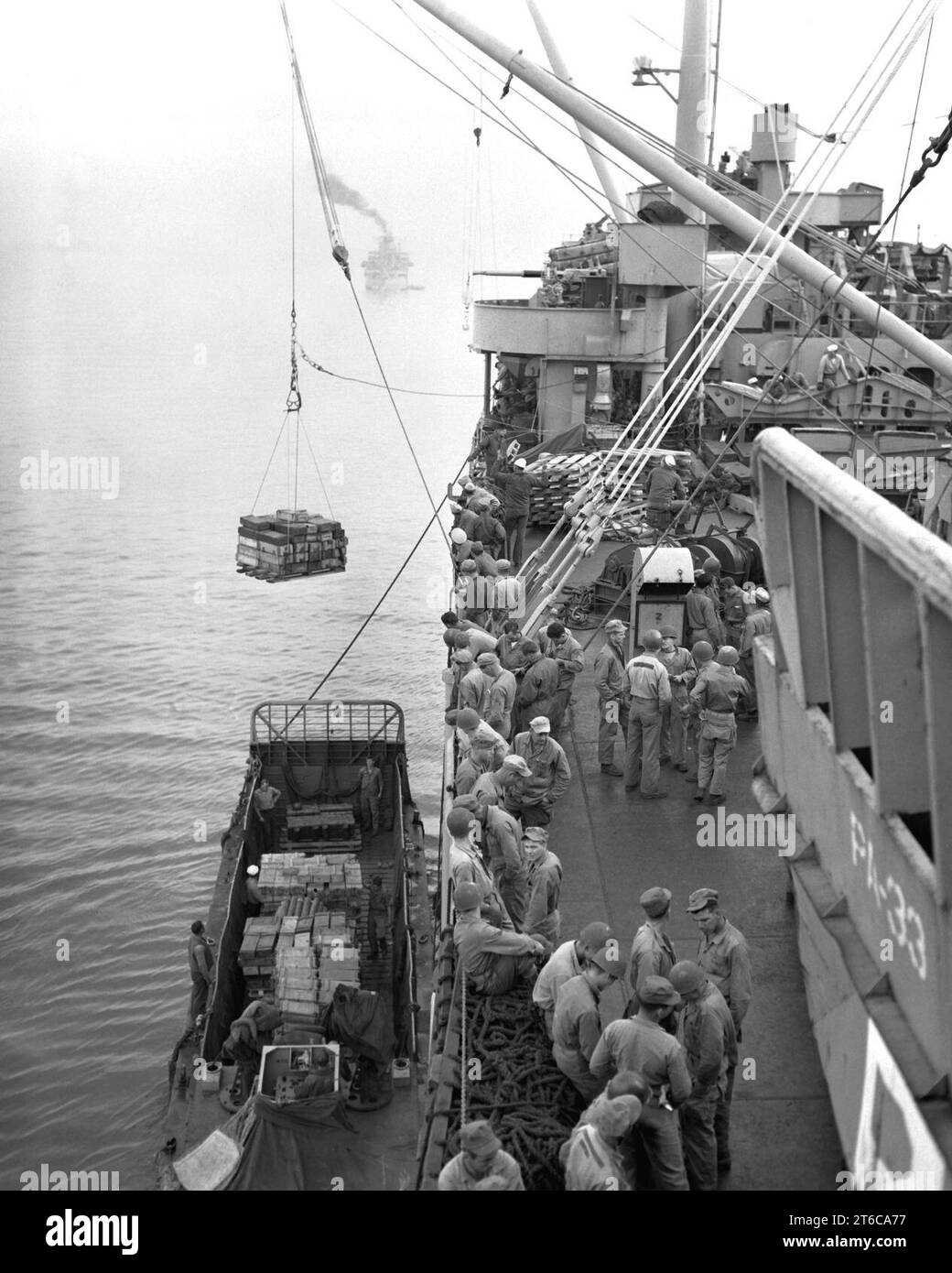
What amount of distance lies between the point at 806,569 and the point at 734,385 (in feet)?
61.1

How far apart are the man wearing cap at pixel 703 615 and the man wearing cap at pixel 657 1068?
7.35 metres

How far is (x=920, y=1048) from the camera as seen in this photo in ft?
15.0

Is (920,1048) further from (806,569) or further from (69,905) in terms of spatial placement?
(69,905)

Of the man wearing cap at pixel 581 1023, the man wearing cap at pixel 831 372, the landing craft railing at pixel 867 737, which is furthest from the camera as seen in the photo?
the man wearing cap at pixel 831 372

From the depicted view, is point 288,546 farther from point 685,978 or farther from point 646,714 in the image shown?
point 685,978

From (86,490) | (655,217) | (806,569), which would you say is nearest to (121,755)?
(655,217)

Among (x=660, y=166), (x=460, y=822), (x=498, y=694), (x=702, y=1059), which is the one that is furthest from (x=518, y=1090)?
(x=660, y=166)

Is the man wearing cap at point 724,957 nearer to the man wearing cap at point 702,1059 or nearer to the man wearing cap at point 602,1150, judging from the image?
the man wearing cap at point 702,1059

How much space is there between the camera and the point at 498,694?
10945mm

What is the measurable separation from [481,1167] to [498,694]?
19.3 ft

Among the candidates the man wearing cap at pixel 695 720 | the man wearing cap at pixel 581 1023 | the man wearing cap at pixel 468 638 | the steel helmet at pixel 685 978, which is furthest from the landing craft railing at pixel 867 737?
the man wearing cap at pixel 468 638

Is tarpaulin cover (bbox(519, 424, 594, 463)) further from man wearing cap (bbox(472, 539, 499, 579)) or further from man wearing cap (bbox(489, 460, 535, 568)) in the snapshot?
man wearing cap (bbox(472, 539, 499, 579))

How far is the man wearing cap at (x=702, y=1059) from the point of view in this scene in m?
6.14

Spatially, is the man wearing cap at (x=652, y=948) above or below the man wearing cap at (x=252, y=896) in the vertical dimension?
above
